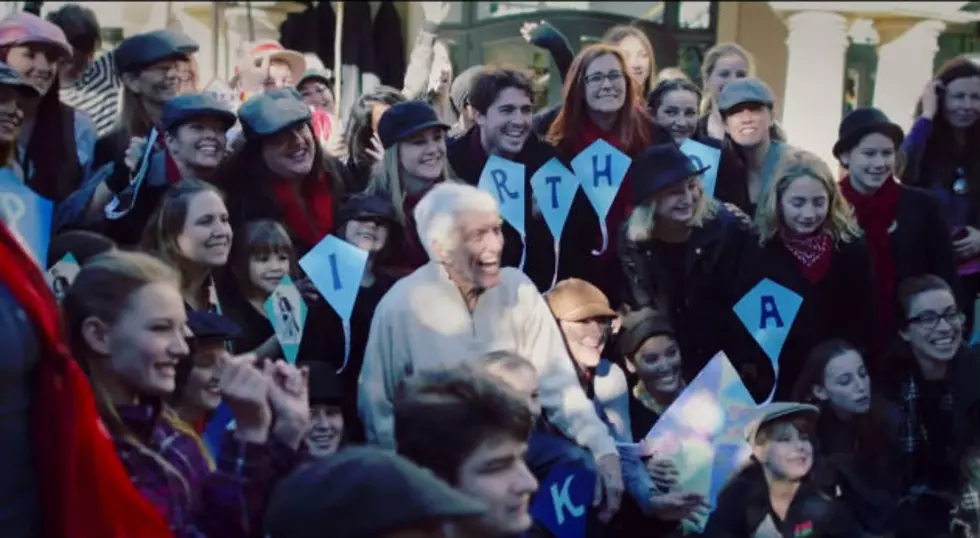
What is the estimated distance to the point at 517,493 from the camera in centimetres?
268

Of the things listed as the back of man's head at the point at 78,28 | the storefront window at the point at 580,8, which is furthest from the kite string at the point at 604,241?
the storefront window at the point at 580,8

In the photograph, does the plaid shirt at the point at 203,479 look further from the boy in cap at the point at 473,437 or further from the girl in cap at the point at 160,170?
the girl in cap at the point at 160,170

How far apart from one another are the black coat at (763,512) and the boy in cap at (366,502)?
2.43m

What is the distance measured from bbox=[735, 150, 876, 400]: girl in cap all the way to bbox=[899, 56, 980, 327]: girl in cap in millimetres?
712

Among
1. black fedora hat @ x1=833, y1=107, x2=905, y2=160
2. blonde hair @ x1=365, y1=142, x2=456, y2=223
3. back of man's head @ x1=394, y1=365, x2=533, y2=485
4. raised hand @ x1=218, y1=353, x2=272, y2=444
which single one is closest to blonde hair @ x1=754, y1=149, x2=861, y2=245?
black fedora hat @ x1=833, y1=107, x2=905, y2=160

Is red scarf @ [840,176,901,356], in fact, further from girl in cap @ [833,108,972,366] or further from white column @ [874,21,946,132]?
white column @ [874,21,946,132]

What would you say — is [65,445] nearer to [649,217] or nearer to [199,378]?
[199,378]

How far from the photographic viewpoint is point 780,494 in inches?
173

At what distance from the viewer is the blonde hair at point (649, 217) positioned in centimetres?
504

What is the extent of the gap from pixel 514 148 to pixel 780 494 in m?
1.57

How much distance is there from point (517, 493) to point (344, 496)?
31.1 inches

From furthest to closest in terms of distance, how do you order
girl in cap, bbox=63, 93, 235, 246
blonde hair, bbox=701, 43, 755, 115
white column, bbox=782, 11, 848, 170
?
white column, bbox=782, 11, 848, 170 → blonde hair, bbox=701, 43, 755, 115 → girl in cap, bbox=63, 93, 235, 246

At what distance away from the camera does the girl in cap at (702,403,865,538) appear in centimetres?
434

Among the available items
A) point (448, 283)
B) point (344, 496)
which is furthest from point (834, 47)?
point (344, 496)
